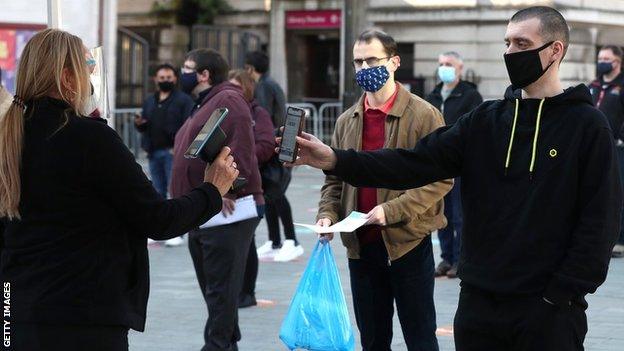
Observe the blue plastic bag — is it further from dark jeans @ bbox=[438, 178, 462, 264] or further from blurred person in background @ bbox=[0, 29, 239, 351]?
dark jeans @ bbox=[438, 178, 462, 264]

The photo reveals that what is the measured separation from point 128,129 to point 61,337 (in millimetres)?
18723

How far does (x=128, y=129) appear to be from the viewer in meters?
22.7

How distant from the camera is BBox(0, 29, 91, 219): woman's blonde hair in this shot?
4.19m

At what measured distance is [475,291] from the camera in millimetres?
4426

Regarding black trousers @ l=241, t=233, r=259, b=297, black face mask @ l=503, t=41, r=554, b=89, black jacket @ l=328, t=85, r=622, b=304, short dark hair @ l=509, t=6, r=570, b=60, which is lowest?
black trousers @ l=241, t=233, r=259, b=297

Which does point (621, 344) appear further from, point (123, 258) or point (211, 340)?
point (123, 258)

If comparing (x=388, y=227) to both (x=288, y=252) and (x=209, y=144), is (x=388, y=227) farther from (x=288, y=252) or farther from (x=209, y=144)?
(x=288, y=252)

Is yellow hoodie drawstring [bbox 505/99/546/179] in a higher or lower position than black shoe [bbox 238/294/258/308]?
higher

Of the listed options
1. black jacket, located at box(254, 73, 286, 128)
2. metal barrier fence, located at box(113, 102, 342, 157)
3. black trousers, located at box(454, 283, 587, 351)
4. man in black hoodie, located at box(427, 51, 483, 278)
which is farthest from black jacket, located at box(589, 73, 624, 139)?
metal barrier fence, located at box(113, 102, 342, 157)

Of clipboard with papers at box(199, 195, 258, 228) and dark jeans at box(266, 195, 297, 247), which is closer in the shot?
clipboard with papers at box(199, 195, 258, 228)

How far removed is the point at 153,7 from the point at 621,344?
23205 mm

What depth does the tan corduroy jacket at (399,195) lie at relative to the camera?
583 cm

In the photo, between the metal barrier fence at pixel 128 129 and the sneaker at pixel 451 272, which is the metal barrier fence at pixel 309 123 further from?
the sneaker at pixel 451 272

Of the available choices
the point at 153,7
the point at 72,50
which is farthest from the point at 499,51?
the point at 72,50
